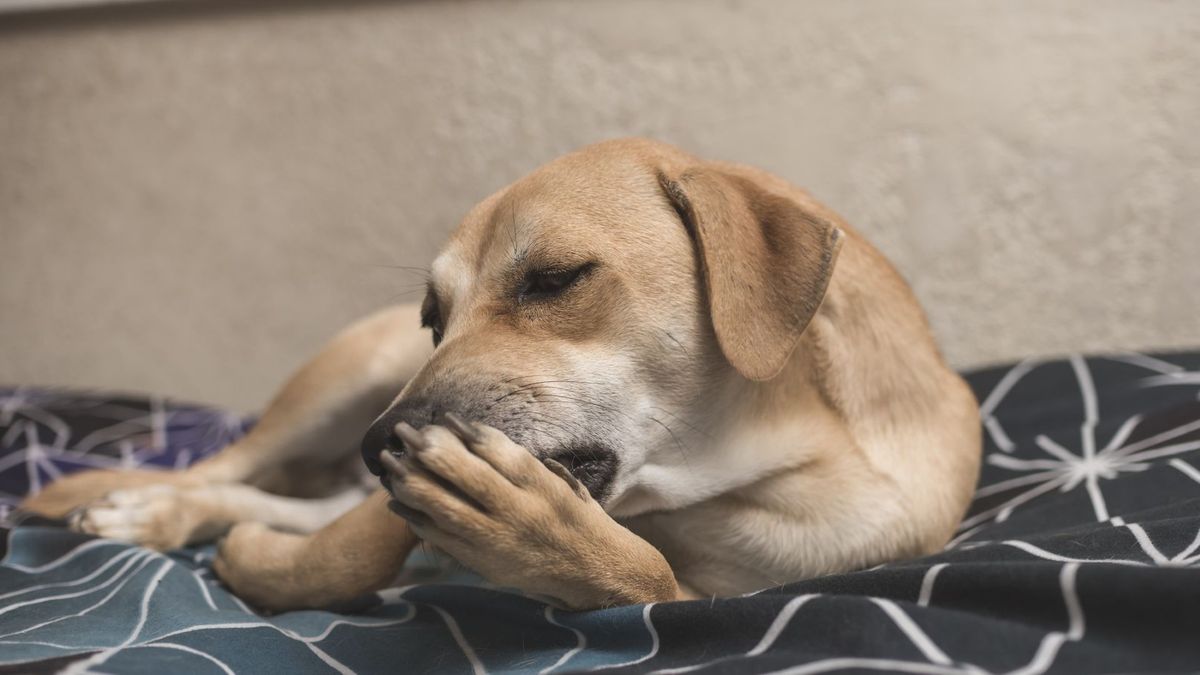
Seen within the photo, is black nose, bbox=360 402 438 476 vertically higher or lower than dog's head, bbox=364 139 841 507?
lower

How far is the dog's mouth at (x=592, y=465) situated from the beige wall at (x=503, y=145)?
5.75 ft

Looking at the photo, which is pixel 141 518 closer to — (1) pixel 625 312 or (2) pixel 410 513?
(2) pixel 410 513

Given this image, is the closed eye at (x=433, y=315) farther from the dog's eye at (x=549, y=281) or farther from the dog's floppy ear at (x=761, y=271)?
the dog's floppy ear at (x=761, y=271)

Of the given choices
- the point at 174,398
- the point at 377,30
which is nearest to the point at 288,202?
the point at 377,30

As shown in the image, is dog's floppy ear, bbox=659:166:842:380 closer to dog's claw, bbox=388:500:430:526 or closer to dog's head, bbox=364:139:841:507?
dog's head, bbox=364:139:841:507

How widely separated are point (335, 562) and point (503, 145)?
6.10 ft

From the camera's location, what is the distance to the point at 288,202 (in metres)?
3.28

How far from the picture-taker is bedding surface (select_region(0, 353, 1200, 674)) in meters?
0.95

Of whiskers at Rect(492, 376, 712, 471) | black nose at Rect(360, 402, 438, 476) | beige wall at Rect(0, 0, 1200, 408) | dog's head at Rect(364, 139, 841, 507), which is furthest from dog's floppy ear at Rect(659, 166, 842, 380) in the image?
beige wall at Rect(0, 0, 1200, 408)

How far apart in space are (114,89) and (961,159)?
2922mm

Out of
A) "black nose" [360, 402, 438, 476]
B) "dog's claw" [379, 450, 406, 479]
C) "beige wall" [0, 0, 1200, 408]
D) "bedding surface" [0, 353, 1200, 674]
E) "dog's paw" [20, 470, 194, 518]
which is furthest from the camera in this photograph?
"beige wall" [0, 0, 1200, 408]

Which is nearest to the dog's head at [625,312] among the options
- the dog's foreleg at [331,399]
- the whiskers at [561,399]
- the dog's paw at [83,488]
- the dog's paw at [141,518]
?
the whiskers at [561,399]

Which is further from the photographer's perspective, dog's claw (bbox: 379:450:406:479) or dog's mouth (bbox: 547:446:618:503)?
dog's mouth (bbox: 547:446:618:503)

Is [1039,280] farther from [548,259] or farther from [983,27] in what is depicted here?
[548,259]
